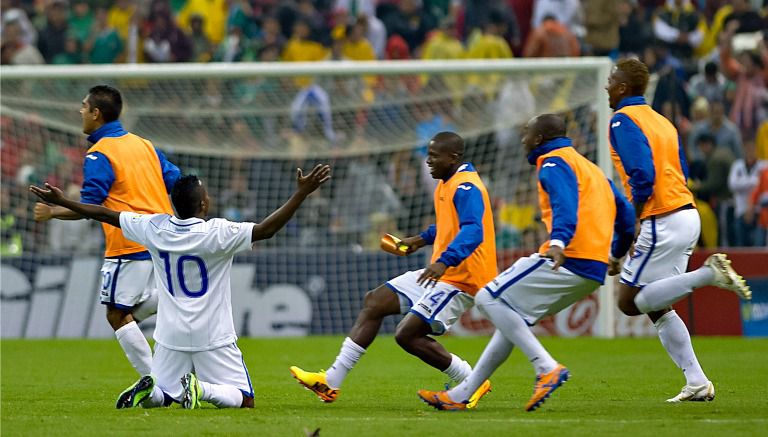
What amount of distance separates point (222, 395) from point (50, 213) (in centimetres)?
180

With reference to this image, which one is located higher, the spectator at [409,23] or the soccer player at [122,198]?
the spectator at [409,23]

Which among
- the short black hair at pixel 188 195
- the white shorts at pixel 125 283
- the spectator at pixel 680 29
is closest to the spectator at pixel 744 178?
the spectator at pixel 680 29

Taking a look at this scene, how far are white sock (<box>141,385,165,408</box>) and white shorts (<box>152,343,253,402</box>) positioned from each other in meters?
0.08

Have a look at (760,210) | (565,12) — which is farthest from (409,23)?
(760,210)

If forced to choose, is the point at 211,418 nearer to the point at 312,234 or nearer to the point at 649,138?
the point at 649,138

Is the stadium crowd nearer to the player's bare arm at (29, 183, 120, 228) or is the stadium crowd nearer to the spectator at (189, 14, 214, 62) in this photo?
the spectator at (189, 14, 214, 62)

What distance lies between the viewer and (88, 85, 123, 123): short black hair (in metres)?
10.2

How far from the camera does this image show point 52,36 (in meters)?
23.8

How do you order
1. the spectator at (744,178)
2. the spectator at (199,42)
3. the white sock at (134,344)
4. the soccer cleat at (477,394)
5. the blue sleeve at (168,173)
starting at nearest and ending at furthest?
the soccer cleat at (477,394)
the white sock at (134,344)
the blue sleeve at (168,173)
the spectator at (744,178)
the spectator at (199,42)

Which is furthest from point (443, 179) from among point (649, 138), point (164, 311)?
point (164, 311)

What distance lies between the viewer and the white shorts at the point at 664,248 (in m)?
9.30

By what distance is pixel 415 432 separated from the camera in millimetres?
7457

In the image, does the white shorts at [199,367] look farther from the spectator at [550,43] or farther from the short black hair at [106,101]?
the spectator at [550,43]

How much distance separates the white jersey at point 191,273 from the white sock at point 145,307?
1.26 m
